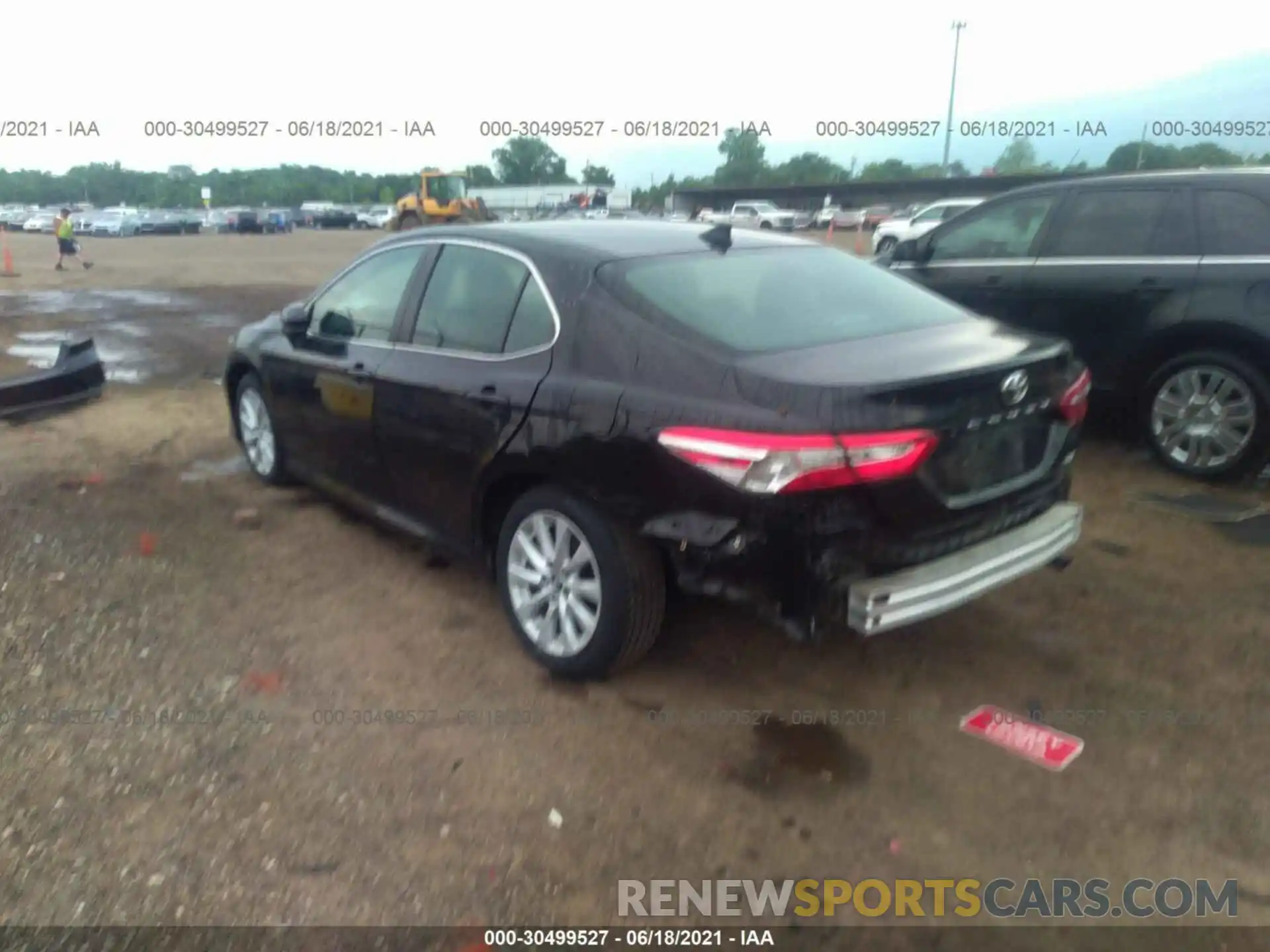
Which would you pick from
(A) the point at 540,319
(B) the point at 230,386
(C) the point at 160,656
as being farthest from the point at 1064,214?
(C) the point at 160,656

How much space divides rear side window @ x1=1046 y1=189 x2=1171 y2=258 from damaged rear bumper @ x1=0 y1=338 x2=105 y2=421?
7.66 metres

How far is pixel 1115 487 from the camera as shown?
575cm

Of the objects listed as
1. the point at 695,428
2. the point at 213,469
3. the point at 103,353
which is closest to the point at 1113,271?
the point at 695,428

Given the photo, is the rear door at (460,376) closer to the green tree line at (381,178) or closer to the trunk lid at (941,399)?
the trunk lid at (941,399)

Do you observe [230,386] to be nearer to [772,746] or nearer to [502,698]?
[502,698]

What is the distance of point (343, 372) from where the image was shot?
4.69 metres

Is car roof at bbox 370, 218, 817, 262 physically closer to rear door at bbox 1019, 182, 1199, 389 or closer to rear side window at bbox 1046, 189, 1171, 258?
rear door at bbox 1019, 182, 1199, 389

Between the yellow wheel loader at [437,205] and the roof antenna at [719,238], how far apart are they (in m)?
30.6

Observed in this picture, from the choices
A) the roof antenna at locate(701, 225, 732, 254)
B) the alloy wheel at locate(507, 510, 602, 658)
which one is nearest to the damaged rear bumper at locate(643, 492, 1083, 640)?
the alloy wheel at locate(507, 510, 602, 658)

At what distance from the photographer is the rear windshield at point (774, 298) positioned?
3422 mm

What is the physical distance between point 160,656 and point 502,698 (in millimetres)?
1430

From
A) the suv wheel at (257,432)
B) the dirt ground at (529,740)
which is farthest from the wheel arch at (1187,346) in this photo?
the suv wheel at (257,432)

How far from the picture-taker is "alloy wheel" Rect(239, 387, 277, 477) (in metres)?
5.75

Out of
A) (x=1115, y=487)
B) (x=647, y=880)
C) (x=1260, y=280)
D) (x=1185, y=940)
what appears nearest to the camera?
(x=1185, y=940)
